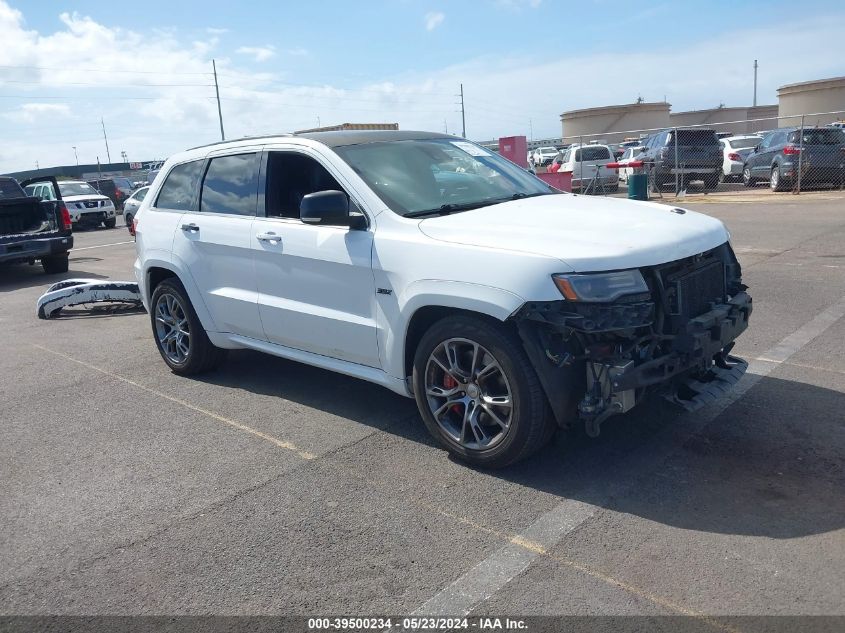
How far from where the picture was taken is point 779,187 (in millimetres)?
20297

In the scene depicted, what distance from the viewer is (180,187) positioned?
639 centimetres

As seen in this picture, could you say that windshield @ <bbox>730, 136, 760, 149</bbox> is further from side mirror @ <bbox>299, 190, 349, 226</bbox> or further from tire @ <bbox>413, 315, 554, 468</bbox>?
tire @ <bbox>413, 315, 554, 468</bbox>

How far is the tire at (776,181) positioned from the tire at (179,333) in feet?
58.9

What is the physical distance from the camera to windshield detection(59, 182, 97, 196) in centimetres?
2681

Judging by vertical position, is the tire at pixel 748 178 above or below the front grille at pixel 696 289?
below

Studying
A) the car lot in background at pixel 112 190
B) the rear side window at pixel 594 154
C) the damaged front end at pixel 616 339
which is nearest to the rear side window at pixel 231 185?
the damaged front end at pixel 616 339

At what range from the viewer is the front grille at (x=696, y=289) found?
4.06m

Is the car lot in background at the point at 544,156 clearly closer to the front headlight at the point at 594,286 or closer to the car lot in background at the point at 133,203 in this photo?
the car lot in background at the point at 133,203

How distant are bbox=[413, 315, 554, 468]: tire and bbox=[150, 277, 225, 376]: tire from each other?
2490 mm

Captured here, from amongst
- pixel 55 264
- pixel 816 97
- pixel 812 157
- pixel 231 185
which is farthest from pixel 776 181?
pixel 816 97

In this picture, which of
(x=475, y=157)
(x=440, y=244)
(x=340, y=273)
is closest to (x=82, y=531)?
(x=340, y=273)

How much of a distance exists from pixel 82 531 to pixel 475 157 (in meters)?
3.54

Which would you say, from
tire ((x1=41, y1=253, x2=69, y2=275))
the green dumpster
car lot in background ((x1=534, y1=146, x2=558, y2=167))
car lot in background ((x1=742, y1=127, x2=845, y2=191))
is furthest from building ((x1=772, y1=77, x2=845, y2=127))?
tire ((x1=41, y1=253, x2=69, y2=275))

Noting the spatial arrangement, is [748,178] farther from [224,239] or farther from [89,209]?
[89,209]
